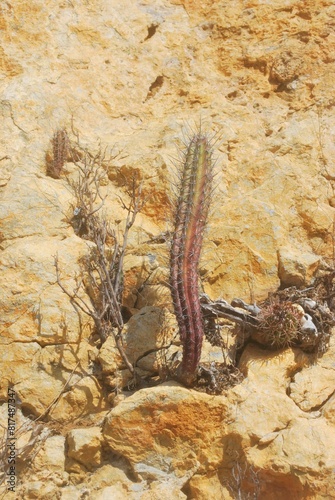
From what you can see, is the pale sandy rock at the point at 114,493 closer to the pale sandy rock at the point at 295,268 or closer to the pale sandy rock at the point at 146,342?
the pale sandy rock at the point at 146,342

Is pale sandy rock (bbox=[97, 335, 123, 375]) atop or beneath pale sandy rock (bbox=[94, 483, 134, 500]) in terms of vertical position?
atop

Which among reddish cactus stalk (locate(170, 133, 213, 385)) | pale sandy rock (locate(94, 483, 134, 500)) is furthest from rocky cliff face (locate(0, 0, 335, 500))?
reddish cactus stalk (locate(170, 133, 213, 385))

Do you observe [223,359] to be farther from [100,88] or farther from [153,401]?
[100,88]

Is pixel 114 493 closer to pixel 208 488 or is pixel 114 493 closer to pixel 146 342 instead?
pixel 208 488

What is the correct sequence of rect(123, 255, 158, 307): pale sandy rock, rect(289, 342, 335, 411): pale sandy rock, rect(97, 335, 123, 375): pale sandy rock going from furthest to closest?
rect(123, 255, 158, 307): pale sandy rock
rect(97, 335, 123, 375): pale sandy rock
rect(289, 342, 335, 411): pale sandy rock

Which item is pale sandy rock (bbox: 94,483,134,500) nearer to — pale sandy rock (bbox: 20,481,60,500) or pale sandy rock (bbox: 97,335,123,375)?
pale sandy rock (bbox: 20,481,60,500)

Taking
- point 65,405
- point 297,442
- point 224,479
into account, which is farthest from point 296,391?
point 65,405
